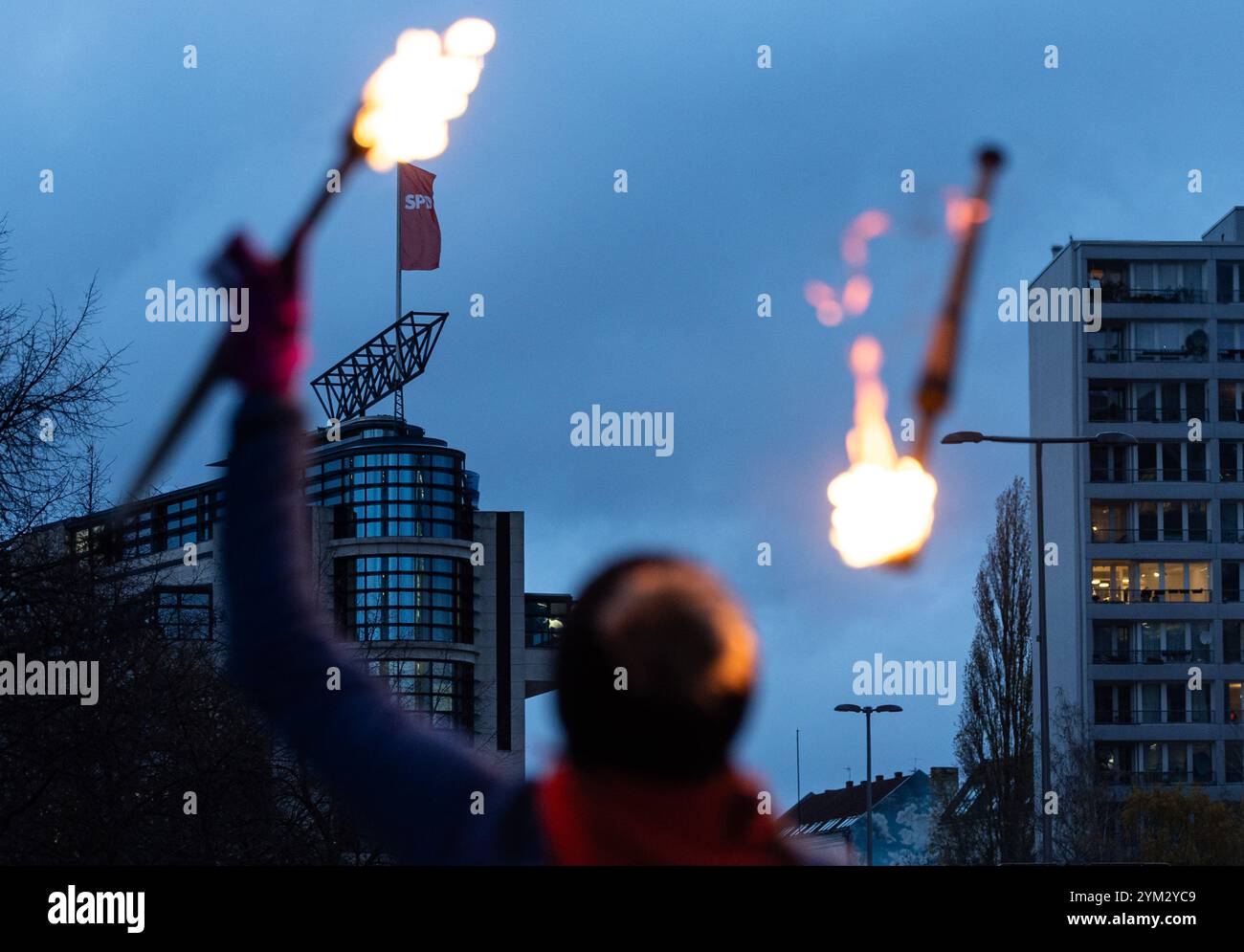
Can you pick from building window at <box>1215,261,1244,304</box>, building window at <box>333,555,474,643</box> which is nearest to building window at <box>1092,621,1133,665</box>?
building window at <box>1215,261,1244,304</box>

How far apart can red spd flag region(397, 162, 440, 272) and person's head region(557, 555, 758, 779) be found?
7.17ft

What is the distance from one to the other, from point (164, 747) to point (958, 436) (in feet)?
50.1

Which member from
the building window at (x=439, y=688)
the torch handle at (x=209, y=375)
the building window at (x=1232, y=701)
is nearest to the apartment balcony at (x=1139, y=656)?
the building window at (x=1232, y=701)

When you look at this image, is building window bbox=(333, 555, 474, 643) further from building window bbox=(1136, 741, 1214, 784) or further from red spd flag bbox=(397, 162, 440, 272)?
building window bbox=(1136, 741, 1214, 784)

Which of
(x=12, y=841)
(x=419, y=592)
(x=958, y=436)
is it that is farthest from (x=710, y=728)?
(x=12, y=841)

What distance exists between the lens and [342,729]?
2.90 m

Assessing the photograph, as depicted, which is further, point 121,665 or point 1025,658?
point 1025,658

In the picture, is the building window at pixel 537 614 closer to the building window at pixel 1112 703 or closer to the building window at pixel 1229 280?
the building window at pixel 1229 280

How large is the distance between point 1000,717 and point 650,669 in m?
19.6

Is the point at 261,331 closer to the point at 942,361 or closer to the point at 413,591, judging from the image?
the point at 942,361

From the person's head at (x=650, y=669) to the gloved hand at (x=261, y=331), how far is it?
72 cm

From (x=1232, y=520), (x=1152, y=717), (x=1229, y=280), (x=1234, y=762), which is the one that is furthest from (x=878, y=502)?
(x=1152, y=717)
